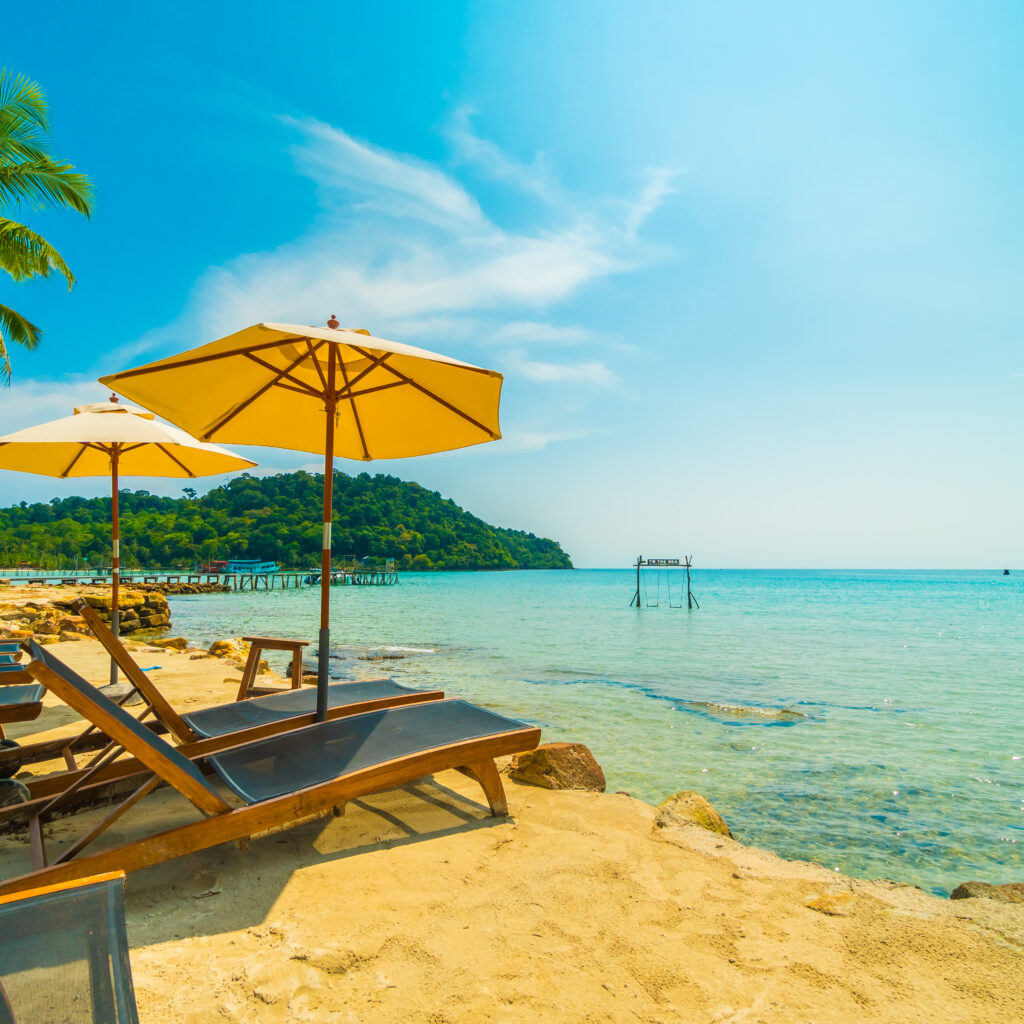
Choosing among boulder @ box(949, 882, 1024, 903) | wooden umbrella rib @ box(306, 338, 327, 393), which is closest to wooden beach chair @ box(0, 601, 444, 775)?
wooden umbrella rib @ box(306, 338, 327, 393)

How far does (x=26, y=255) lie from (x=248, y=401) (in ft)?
36.7

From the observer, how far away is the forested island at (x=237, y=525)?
220 feet

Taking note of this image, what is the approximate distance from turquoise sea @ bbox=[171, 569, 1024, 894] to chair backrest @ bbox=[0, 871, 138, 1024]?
4.20 m

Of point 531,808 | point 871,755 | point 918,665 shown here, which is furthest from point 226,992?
point 918,665

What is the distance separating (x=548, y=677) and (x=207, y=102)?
1228 centimetres

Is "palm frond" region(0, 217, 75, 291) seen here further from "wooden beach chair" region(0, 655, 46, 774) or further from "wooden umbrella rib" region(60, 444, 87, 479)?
"wooden beach chair" region(0, 655, 46, 774)

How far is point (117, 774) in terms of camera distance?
9.77 feet

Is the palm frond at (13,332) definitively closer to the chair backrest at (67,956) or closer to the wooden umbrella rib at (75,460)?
the wooden umbrella rib at (75,460)

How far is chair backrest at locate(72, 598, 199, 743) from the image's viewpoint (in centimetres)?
268

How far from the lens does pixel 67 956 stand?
119 cm

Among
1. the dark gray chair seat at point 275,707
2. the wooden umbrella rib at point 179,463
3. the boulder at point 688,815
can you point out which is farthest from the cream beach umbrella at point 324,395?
the boulder at point 688,815

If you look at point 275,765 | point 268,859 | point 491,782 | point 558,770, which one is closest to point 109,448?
point 275,765

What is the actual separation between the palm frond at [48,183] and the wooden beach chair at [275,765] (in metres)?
12.7

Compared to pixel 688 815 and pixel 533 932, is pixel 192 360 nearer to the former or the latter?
pixel 533 932
